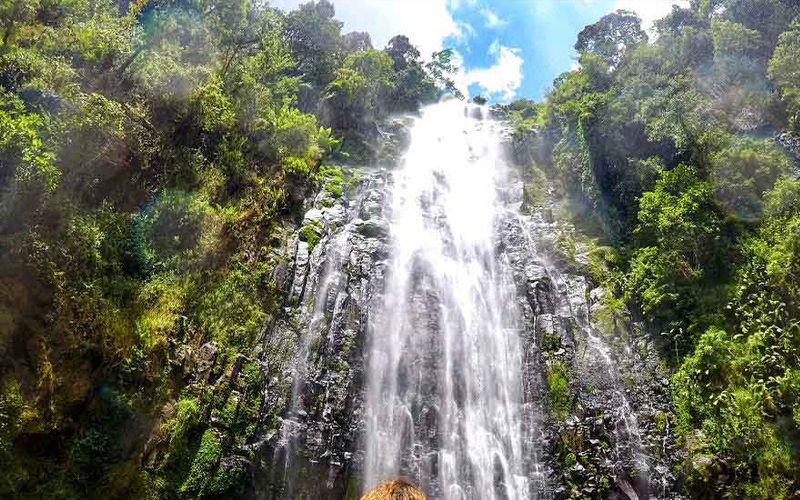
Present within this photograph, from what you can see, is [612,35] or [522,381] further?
[612,35]

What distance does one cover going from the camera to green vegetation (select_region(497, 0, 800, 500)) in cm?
1118

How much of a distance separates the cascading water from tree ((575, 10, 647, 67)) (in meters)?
12.5

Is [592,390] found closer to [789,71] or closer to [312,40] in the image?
[789,71]

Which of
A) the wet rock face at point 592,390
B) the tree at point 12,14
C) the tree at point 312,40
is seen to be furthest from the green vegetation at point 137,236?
the wet rock face at point 592,390

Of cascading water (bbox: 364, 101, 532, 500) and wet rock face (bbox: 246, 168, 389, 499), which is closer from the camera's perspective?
wet rock face (bbox: 246, 168, 389, 499)

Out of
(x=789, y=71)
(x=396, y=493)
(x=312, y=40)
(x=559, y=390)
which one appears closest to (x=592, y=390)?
(x=559, y=390)

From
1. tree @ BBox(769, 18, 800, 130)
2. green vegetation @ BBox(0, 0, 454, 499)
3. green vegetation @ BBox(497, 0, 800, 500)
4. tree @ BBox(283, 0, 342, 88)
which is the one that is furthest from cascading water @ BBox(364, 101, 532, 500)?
tree @ BBox(769, 18, 800, 130)

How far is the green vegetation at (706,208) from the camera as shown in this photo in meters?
11.2

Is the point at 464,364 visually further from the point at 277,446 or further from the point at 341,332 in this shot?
the point at 277,446

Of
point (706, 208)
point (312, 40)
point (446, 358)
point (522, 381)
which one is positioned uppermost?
point (312, 40)

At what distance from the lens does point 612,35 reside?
91.4 feet

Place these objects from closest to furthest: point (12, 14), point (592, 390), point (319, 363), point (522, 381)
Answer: point (12, 14) → point (319, 363) → point (592, 390) → point (522, 381)

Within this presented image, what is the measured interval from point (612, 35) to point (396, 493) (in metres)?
30.6

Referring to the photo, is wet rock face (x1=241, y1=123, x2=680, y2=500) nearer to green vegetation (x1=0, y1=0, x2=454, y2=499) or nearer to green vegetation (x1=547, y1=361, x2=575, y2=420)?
green vegetation (x1=547, y1=361, x2=575, y2=420)
